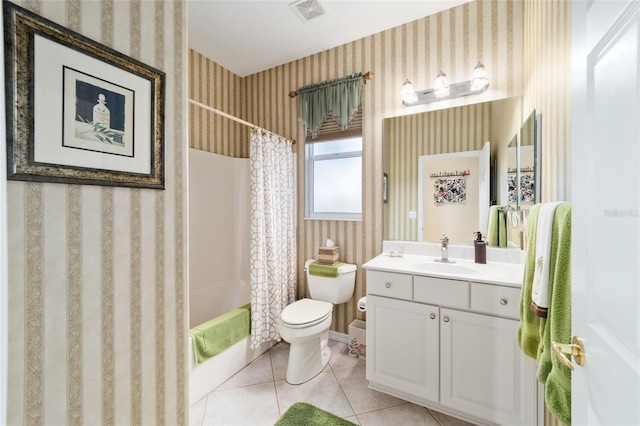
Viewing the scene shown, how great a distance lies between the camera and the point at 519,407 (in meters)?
1.41

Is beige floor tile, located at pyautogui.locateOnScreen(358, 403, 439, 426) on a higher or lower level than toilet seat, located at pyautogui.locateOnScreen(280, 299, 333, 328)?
lower

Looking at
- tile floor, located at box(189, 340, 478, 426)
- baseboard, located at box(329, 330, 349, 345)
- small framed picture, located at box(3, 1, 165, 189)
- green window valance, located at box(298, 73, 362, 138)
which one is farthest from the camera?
baseboard, located at box(329, 330, 349, 345)

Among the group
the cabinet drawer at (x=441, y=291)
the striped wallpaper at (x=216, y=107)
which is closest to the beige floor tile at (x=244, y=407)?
the cabinet drawer at (x=441, y=291)

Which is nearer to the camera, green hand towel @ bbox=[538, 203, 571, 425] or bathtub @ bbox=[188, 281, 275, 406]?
green hand towel @ bbox=[538, 203, 571, 425]

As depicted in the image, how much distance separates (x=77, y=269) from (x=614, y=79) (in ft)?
4.89

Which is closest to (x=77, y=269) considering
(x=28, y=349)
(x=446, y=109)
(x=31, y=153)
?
(x=28, y=349)

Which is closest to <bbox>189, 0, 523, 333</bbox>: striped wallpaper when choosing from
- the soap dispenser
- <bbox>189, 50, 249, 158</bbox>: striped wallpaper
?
<bbox>189, 50, 249, 158</bbox>: striped wallpaper

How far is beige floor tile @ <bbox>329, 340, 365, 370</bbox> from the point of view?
216cm

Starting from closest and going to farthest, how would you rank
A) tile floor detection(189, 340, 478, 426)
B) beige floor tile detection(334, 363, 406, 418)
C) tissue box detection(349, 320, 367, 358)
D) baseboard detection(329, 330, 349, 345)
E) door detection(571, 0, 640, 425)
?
door detection(571, 0, 640, 425)
tile floor detection(189, 340, 478, 426)
beige floor tile detection(334, 363, 406, 418)
tissue box detection(349, 320, 367, 358)
baseboard detection(329, 330, 349, 345)

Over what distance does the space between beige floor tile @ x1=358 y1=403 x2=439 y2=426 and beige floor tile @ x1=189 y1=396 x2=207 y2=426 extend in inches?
37.9

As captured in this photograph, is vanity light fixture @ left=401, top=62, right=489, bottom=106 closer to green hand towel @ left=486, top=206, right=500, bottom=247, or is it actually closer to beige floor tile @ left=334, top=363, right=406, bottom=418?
green hand towel @ left=486, top=206, right=500, bottom=247

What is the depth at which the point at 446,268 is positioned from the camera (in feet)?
6.00

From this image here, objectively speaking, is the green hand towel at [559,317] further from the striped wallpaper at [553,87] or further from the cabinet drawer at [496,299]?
the cabinet drawer at [496,299]

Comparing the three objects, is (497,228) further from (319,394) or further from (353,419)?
(319,394)
